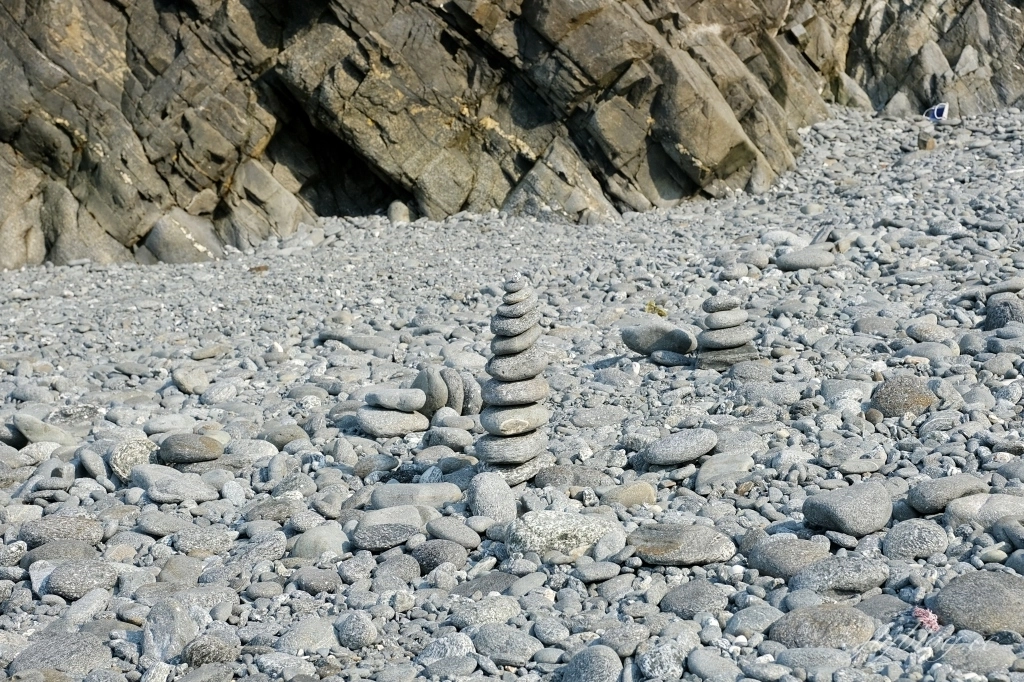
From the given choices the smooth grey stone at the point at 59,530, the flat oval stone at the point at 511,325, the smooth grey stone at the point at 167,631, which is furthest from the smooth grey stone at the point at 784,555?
the smooth grey stone at the point at 59,530

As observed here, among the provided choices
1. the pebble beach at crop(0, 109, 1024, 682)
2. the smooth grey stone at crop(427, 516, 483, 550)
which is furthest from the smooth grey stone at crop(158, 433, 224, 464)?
the smooth grey stone at crop(427, 516, 483, 550)

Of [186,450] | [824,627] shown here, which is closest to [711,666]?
[824,627]

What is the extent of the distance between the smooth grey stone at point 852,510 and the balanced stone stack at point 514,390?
7.16 ft

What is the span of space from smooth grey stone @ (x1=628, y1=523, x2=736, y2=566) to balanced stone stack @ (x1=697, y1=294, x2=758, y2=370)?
3769 mm

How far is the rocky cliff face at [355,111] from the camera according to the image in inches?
711

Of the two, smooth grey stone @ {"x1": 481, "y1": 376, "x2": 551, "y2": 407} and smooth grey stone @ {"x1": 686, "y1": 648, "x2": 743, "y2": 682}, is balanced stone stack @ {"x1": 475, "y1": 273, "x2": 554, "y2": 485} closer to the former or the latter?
smooth grey stone @ {"x1": 481, "y1": 376, "x2": 551, "y2": 407}

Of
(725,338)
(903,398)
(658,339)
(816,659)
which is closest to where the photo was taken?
(816,659)

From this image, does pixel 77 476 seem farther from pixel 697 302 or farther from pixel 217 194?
pixel 217 194

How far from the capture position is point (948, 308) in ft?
34.3

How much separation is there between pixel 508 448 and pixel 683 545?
76.1 inches

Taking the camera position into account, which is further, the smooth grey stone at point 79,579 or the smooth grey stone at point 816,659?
the smooth grey stone at point 79,579

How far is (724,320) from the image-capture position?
962 centimetres

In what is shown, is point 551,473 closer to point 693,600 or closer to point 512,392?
point 512,392

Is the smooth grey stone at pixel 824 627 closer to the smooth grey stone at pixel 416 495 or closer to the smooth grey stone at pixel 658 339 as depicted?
the smooth grey stone at pixel 416 495
